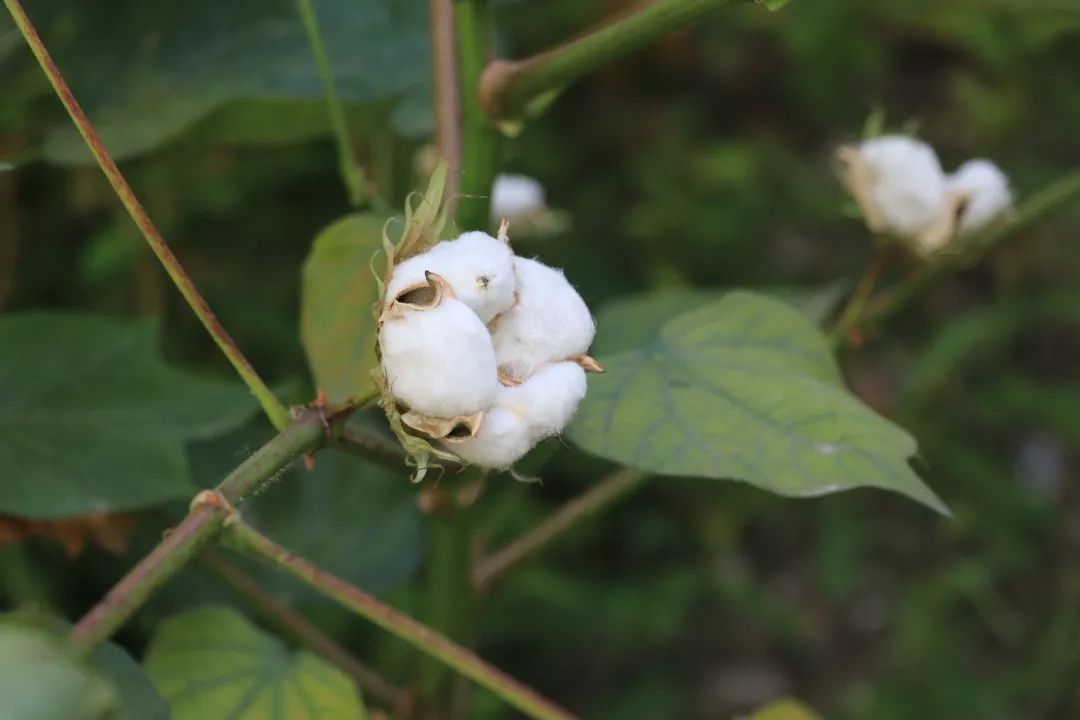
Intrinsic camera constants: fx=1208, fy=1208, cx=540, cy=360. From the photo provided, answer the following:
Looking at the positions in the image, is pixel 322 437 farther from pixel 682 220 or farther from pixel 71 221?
pixel 682 220

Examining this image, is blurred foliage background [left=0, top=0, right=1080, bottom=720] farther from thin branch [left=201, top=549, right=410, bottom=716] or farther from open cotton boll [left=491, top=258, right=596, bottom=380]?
Result: open cotton boll [left=491, top=258, right=596, bottom=380]

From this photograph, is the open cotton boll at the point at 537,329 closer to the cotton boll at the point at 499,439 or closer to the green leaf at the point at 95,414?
the cotton boll at the point at 499,439

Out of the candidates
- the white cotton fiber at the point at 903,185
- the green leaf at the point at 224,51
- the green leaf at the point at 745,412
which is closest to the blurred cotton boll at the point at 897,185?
the white cotton fiber at the point at 903,185

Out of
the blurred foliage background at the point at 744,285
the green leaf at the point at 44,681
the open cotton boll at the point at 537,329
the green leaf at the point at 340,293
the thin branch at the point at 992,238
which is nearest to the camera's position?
the green leaf at the point at 44,681

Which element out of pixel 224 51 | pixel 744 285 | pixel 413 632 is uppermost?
pixel 224 51

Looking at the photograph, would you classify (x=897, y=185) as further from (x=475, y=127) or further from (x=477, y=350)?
(x=477, y=350)

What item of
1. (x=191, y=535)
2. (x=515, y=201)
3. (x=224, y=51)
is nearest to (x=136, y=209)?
(x=191, y=535)

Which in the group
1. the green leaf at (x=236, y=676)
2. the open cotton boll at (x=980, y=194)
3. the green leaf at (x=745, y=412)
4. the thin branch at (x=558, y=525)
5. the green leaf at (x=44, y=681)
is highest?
the green leaf at (x=44, y=681)
